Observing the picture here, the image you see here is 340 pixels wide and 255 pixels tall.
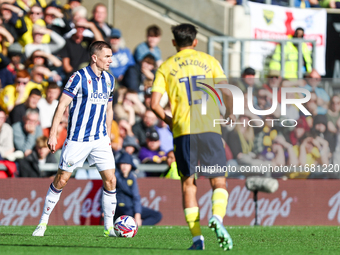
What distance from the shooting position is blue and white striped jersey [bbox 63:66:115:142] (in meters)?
7.08

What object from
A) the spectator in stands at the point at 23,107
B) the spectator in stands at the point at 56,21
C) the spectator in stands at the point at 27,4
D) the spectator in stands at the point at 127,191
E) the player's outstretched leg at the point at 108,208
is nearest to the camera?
the player's outstretched leg at the point at 108,208

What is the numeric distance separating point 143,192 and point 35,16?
3942 millimetres

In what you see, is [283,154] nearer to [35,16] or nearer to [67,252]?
[35,16]

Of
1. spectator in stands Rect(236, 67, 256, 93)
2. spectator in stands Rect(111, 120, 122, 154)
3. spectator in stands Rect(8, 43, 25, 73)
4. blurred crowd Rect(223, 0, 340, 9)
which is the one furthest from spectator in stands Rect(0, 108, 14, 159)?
blurred crowd Rect(223, 0, 340, 9)

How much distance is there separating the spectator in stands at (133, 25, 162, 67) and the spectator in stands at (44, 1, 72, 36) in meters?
1.41

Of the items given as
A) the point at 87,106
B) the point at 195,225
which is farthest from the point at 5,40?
the point at 195,225

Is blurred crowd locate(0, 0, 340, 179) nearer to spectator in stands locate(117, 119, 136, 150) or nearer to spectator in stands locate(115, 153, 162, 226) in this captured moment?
spectator in stands locate(117, 119, 136, 150)

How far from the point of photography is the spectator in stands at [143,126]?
11047 millimetres

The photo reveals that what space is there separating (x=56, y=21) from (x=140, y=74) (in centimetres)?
186

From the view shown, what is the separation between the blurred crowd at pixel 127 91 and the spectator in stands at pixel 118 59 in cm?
2

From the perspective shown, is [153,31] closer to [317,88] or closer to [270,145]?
[270,145]

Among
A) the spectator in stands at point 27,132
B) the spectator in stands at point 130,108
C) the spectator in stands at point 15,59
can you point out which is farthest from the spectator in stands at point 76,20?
the spectator in stands at point 27,132

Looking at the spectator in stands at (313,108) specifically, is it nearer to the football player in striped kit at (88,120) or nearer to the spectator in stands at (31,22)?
the spectator in stands at (31,22)

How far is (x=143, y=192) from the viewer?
10.3 m
